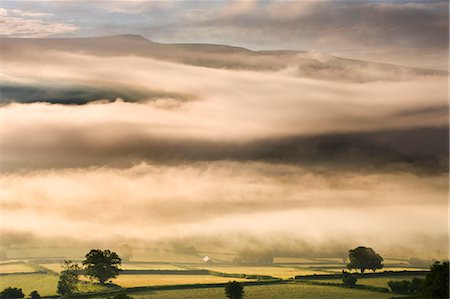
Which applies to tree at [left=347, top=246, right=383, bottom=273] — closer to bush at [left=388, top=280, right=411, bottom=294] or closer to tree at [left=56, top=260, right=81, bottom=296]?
bush at [left=388, top=280, right=411, bottom=294]

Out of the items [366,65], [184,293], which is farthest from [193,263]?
[366,65]

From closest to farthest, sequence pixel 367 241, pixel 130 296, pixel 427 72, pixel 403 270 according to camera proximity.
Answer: pixel 130 296, pixel 403 270, pixel 367 241, pixel 427 72

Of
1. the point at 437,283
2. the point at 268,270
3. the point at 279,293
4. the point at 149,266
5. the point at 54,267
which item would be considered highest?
the point at 149,266

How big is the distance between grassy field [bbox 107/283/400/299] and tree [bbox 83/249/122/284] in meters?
6.05

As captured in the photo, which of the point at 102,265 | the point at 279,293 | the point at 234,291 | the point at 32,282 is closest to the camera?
the point at 279,293

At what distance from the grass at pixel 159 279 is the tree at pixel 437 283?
33.0 m

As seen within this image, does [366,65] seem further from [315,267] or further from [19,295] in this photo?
[19,295]

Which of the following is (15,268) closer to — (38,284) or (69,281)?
(38,284)

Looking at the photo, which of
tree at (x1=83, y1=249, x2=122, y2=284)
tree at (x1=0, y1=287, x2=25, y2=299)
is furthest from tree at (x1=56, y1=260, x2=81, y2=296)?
tree at (x1=0, y1=287, x2=25, y2=299)

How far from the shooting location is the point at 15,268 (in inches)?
4968

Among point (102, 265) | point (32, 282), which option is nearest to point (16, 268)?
point (32, 282)

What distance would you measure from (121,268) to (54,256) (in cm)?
1327

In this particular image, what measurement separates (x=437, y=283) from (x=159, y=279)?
39133mm

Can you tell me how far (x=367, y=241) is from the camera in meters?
135
